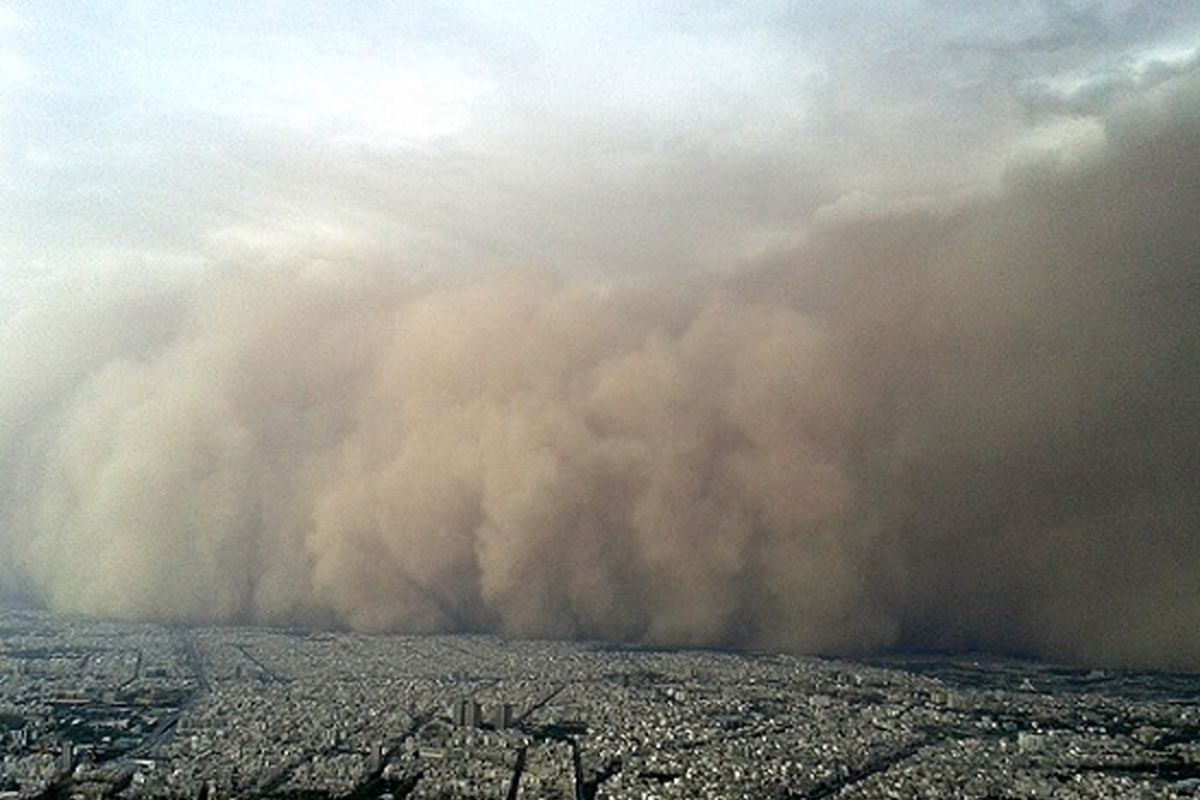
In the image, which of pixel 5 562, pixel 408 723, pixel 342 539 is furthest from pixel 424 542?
pixel 5 562

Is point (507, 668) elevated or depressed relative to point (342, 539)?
depressed

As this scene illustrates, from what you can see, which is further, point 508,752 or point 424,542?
point 424,542

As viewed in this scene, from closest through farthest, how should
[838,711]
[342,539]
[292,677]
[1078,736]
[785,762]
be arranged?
1. [785,762]
2. [1078,736]
3. [838,711]
4. [292,677]
5. [342,539]

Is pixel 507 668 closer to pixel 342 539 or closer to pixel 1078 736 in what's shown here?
pixel 342 539

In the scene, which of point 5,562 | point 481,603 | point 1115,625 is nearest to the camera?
point 1115,625

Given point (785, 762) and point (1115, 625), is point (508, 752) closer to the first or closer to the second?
point (785, 762)

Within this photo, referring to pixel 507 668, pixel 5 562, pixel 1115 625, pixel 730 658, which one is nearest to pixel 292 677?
pixel 507 668
